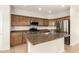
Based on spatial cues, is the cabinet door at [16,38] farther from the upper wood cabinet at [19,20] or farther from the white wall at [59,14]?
the white wall at [59,14]

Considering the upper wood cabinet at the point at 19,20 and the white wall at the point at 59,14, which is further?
the white wall at the point at 59,14

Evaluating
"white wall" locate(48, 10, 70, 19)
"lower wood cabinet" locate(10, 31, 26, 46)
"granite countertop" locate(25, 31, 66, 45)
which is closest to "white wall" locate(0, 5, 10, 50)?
"lower wood cabinet" locate(10, 31, 26, 46)

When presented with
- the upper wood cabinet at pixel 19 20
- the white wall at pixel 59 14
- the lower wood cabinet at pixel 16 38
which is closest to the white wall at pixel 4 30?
the lower wood cabinet at pixel 16 38

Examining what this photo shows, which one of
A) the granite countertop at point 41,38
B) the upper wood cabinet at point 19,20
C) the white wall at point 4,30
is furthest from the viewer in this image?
the upper wood cabinet at point 19,20

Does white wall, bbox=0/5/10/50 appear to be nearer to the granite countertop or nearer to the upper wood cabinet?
the upper wood cabinet

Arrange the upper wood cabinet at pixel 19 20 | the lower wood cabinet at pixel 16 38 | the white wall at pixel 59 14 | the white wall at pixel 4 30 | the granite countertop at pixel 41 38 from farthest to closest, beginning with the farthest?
the white wall at pixel 59 14 < the upper wood cabinet at pixel 19 20 < the lower wood cabinet at pixel 16 38 < the white wall at pixel 4 30 < the granite countertop at pixel 41 38

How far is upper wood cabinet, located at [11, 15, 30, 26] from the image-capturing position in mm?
4509

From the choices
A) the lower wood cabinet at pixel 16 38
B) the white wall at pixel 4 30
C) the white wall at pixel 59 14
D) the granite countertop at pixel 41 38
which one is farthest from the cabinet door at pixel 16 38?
the white wall at pixel 59 14

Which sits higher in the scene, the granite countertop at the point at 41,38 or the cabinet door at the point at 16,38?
the granite countertop at the point at 41,38

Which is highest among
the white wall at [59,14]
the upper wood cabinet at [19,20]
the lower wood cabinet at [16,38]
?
the white wall at [59,14]

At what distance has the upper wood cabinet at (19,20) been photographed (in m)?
4.51
